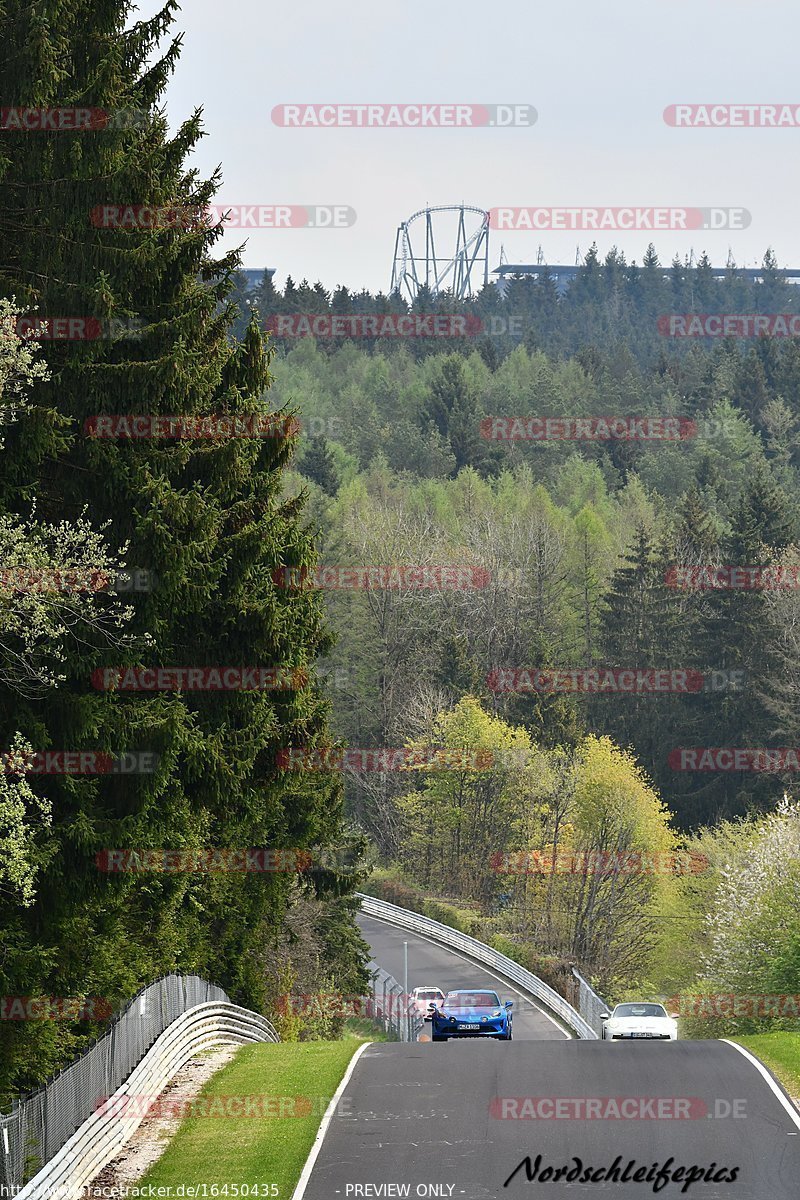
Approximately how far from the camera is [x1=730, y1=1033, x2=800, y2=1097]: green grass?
23.0 metres

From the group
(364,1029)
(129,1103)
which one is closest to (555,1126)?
(129,1103)

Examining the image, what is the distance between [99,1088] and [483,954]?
44.3m

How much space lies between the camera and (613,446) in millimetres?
131250

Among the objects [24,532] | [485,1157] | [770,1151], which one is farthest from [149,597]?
[770,1151]

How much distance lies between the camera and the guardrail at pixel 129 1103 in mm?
15625

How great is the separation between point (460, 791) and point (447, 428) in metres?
57.6

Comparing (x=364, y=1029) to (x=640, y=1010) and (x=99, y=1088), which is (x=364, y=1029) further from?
(x=99, y=1088)

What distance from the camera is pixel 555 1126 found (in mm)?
19234

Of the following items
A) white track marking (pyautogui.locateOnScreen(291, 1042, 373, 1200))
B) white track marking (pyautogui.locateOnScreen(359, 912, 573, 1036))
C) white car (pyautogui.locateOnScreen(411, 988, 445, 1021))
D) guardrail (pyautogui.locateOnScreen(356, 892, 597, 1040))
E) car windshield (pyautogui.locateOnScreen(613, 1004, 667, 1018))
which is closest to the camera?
white track marking (pyautogui.locateOnScreen(291, 1042, 373, 1200))

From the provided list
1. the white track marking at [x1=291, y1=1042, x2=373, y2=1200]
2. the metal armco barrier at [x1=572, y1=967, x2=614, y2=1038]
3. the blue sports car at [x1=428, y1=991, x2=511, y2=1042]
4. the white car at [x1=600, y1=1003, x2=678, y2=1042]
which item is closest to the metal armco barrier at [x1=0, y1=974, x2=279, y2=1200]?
the white track marking at [x1=291, y1=1042, x2=373, y2=1200]

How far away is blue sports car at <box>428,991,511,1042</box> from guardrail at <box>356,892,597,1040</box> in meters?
13.8

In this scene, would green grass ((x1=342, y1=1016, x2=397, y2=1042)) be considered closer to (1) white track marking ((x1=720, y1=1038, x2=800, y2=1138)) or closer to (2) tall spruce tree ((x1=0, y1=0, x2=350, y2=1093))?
(1) white track marking ((x1=720, y1=1038, x2=800, y2=1138))

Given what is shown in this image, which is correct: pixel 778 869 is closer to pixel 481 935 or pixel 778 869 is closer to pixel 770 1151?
pixel 481 935

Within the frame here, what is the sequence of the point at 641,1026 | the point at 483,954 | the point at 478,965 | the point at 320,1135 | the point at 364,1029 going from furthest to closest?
the point at 483,954, the point at 478,965, the point at 364,1029, the point at 641,1026, the point at 320,1135
